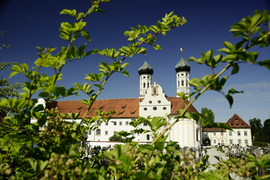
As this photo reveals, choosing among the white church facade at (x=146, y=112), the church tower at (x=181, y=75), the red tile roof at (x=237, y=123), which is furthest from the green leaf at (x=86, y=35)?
the red tile roof at (x=237, y=123)

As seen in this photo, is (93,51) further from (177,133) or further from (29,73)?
(177,133)

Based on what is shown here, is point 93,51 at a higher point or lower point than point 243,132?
higher

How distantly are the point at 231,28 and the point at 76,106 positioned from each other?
136ft

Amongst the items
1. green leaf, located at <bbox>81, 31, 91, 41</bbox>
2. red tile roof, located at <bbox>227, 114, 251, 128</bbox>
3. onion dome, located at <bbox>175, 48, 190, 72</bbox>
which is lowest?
red tile roof, located at <bbox>227, 114, 251, 128</bbox>

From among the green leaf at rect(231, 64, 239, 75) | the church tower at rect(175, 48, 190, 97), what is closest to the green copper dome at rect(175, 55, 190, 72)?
the church tower at rect(175, 48, 190, 97)

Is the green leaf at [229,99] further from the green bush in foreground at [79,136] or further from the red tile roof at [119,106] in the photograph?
the red tile roof at [119,106]

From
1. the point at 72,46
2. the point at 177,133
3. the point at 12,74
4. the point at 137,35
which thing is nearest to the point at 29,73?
the point at 12,74

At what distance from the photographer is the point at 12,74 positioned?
1.09m

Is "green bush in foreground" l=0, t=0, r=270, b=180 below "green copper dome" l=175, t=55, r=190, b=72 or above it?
below

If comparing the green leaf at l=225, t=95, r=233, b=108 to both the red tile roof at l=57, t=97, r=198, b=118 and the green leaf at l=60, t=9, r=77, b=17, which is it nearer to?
the green leaf at l=60, t=9, r=77, b=17

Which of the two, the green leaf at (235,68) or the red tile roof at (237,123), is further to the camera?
the red tile roof at (237,123)

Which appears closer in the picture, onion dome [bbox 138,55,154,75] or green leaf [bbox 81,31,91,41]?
green leaf [bbox 81,31,91,41]

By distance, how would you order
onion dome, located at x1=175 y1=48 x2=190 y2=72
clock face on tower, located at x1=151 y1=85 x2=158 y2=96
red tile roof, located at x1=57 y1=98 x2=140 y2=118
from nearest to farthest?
clock face on tower, located at x1=151 y1=85 x2=158 y2=96 → red tile roof, located at x1=57 y1=98 x2=140 y2=118 → onion dome, located at x1=175 y1=48 x2=190 y2=72

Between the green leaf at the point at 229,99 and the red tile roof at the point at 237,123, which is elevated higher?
the green leaf at the point at 229,99
